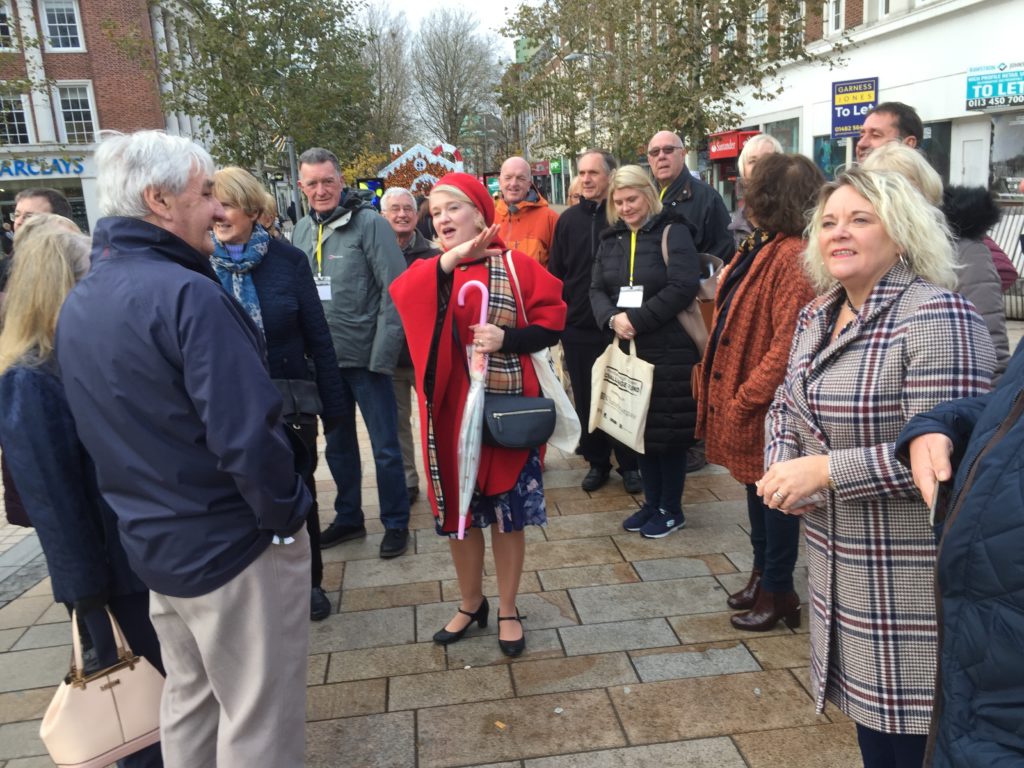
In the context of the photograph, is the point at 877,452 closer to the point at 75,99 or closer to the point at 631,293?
the point at 631,293

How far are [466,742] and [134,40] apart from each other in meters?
17.1

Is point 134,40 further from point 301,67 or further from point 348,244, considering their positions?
point 348,244

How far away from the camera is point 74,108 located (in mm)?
31969

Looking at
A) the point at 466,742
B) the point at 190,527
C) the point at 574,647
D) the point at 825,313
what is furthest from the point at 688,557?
the point at 190,527

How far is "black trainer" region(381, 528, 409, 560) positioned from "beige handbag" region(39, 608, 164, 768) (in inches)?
82.9

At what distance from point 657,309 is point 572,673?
76.6 inches

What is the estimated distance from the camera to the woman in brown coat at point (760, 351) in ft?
10.1

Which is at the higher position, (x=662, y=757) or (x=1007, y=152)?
(x=1007, y=152)

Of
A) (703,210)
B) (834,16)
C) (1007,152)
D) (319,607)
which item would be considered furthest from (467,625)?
(834,16)

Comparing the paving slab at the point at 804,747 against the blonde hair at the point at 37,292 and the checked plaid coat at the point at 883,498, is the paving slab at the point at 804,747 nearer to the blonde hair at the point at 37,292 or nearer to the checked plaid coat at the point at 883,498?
the checked plaid coat at the point at 883,498

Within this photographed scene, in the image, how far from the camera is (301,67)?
17266 mm

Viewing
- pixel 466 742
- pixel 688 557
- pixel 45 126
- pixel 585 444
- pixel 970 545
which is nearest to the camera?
pixel 970 545

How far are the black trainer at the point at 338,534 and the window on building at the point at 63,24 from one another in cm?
3473

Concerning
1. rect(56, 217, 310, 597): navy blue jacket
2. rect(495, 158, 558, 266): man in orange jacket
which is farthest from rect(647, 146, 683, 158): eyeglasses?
rect(56, 217, 310, 597): navy blue jacket
